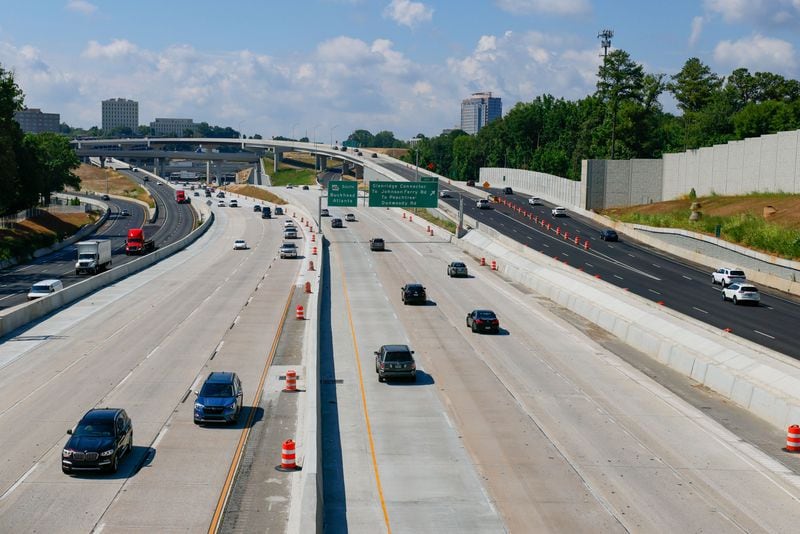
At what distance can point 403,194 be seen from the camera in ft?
336

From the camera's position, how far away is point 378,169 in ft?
636

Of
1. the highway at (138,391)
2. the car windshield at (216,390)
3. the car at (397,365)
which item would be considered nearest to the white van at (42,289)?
the highway at (138,391)

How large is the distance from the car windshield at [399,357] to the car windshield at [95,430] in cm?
1408

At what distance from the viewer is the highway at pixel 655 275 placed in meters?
51.5

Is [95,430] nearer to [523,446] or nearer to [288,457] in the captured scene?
[288,457]

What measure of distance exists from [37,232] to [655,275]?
77.9 metres

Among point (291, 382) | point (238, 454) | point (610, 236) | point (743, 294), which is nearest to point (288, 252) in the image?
point (610, 236)

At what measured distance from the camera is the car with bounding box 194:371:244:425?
29109 mm

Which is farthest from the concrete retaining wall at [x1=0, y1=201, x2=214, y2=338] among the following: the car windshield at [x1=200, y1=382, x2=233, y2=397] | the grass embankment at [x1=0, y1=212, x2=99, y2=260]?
the car windshield at [x1=200, y1=382, x2=233, y2=397]

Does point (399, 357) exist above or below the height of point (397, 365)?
above

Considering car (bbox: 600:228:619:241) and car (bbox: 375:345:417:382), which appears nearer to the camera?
car (bbox: 375:345:417:382)

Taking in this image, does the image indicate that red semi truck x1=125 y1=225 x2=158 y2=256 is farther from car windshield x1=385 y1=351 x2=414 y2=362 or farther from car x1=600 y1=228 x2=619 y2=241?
car windshield x1=385 y1=351 x2=414 y2=362

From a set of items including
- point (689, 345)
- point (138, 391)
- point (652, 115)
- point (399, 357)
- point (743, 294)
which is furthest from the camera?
point (652, 115)

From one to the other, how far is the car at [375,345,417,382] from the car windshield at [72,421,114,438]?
45.7 ft
